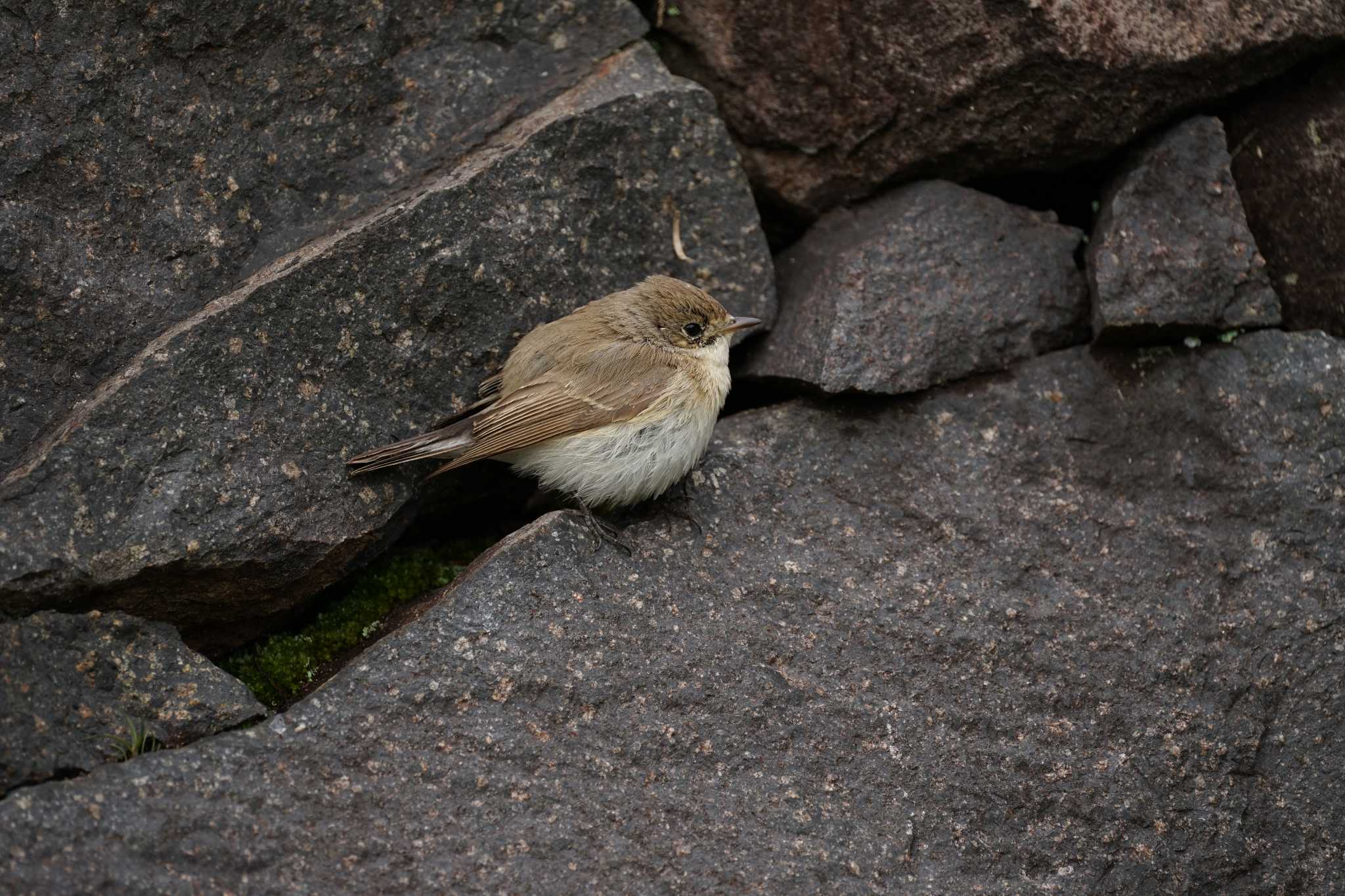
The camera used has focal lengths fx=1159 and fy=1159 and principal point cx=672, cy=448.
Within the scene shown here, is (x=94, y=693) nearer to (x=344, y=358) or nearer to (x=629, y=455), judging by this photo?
(x=344, y=358)

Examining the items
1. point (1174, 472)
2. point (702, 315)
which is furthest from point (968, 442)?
point (702, 315)

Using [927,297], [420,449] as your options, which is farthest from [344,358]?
[927,297]

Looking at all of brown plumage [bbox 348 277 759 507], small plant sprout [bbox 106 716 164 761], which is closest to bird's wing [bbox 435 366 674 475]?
brown plumage [bbox 348 277 759 507]

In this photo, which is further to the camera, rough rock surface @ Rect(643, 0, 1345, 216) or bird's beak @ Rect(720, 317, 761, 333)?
bird's beak @ Rect(720, 317, 761, 333)

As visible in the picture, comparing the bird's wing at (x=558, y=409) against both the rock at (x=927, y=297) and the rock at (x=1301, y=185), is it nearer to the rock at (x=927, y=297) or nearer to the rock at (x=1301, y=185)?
the rock at (x=927, y=297)

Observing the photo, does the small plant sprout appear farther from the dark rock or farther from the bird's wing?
the bird's wing

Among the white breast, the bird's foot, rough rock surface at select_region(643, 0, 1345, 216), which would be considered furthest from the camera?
rough rock surface at select_region(643, 0, 1345, 216)
